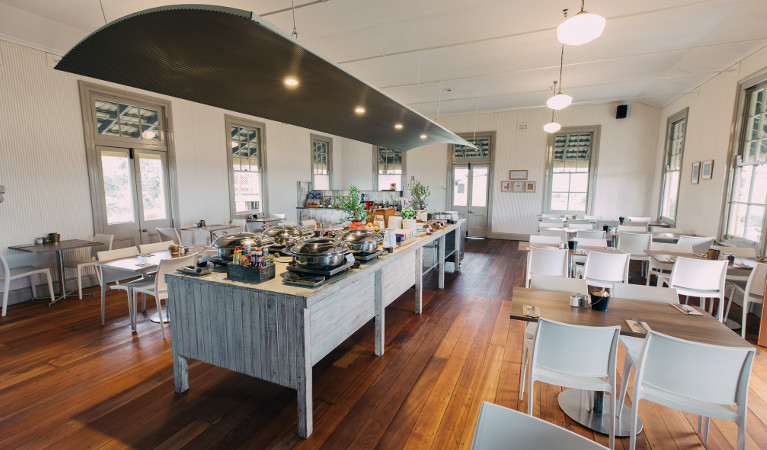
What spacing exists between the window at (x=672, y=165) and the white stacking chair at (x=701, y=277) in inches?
176

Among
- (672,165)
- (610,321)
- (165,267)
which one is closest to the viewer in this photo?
(610,321)

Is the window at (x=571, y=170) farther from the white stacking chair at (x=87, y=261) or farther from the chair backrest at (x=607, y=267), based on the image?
the white stacking chair at (x=87, y=261)

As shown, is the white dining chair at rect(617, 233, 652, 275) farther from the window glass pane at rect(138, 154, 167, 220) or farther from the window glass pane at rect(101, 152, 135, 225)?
the window glass pane at rect(101, 152, 135, 225)

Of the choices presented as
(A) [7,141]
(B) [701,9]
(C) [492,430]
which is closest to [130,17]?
(C) [492,430]

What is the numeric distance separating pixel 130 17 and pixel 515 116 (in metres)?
9.70

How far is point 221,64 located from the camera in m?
2.15

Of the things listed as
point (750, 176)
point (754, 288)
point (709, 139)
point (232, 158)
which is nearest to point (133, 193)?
point (232, 158)

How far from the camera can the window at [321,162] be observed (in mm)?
10172

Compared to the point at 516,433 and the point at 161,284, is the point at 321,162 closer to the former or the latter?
the point at 161,284

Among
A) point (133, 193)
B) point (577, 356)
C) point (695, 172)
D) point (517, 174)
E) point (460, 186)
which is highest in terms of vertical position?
point (517, 174)

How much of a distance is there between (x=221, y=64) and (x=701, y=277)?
16.3 feet

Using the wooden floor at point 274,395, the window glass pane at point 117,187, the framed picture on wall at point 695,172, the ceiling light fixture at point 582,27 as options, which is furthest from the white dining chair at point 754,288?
the window glass pane at point 117,187

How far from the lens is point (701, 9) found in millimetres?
4199

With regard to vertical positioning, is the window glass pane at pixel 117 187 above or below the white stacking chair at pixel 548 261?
above
